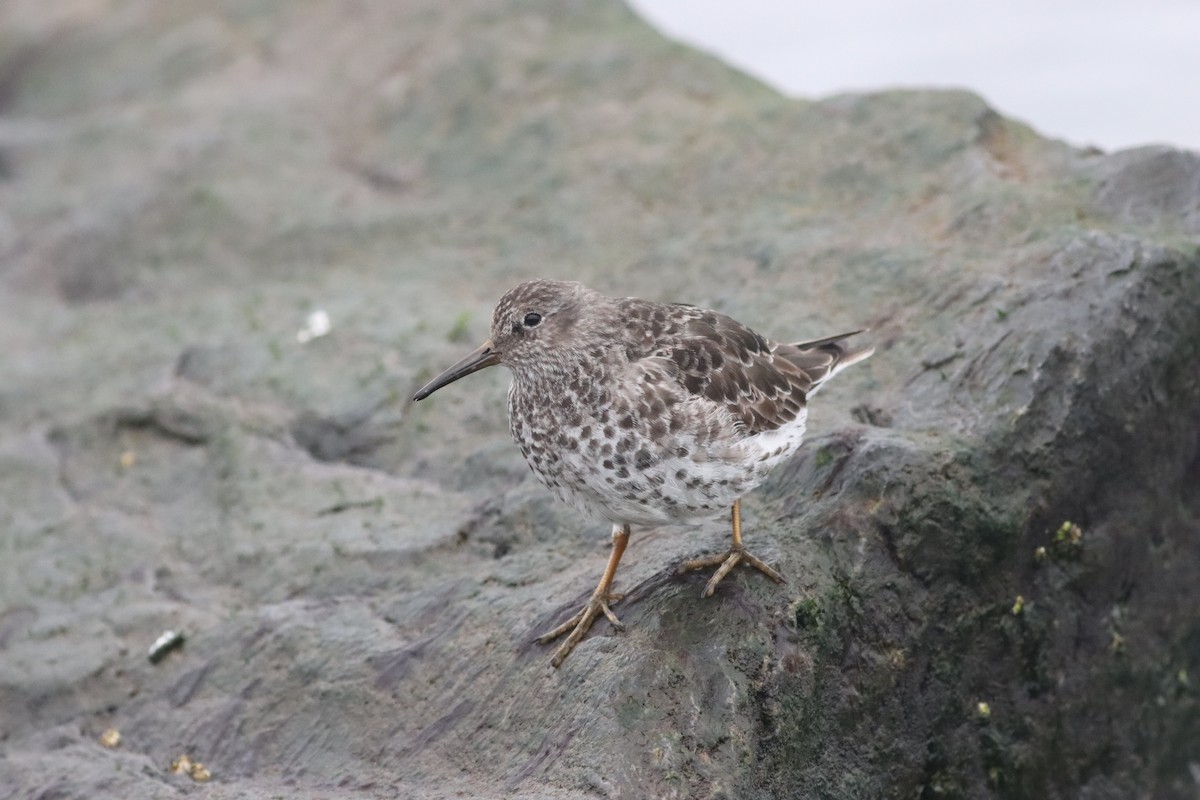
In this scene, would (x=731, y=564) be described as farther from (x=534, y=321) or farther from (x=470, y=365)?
(x=470, y=365)

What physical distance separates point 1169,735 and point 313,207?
6.98 m

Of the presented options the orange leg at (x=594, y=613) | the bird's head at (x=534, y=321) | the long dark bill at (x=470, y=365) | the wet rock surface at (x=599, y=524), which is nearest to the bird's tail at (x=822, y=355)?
the wet rock surface at (x=599, y=524)

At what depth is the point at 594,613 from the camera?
547 centimetres

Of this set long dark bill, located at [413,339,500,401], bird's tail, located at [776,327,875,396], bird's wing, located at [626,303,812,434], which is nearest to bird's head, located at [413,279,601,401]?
long dark bill, located at [413,339,500,401]

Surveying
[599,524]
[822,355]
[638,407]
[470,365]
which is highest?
[822,355]

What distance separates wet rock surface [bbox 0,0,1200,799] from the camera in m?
5.45

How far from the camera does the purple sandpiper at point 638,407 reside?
524cm

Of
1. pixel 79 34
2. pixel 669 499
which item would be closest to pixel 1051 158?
pixel 669 499

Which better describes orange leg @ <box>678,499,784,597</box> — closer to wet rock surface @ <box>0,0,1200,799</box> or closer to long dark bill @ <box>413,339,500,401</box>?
wet rock surface @ <box>0,0,1200,799</box>

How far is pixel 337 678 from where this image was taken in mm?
5980

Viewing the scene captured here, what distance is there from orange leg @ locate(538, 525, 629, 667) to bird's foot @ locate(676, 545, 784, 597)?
35 cm

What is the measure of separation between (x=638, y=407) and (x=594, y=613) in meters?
0.88

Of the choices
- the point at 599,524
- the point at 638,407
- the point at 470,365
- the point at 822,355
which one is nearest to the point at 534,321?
the point at 470,365

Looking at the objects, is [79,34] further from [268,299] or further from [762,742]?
[762,742]
